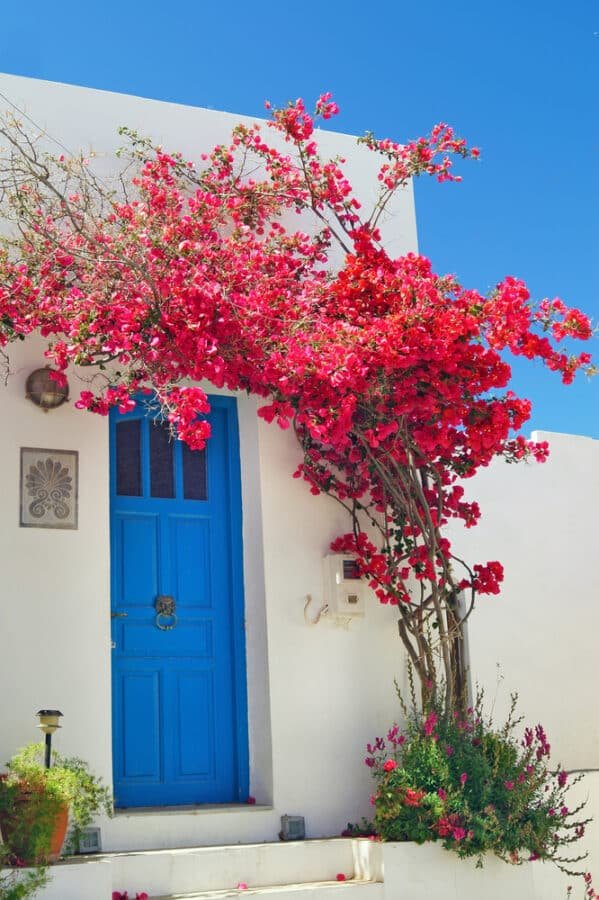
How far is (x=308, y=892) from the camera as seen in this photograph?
611cm

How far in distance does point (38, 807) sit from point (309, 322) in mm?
3042

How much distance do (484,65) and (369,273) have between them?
12.8 feet

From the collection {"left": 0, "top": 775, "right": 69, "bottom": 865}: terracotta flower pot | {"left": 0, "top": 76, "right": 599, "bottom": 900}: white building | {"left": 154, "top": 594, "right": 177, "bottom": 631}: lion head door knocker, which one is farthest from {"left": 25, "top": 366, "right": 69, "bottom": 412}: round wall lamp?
{"left": 0, "top": 775, "right": 69, "bottom": 865}: terracotta flower pot

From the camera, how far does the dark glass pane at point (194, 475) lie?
7.44m

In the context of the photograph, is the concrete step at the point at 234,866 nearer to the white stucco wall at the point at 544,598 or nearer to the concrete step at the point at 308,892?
the concrete step at the point at 308,892

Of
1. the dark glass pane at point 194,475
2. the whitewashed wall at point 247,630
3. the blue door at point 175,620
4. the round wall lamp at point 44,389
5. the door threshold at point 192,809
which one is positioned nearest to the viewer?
the whitewashed wall at point 247,630

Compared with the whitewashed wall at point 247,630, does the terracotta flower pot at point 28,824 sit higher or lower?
lower

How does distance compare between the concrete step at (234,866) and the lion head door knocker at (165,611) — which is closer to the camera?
the concrete step at (234,866)

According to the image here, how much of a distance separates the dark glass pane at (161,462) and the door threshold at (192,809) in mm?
1849

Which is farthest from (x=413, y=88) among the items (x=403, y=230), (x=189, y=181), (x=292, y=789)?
(x=292, y=789)

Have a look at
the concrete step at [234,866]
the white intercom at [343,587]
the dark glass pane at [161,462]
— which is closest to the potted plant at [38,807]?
the concrete step at [234,866]

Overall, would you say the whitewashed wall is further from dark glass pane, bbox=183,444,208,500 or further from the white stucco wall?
the white stucco wall

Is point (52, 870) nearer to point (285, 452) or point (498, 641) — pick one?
point (285, 452)

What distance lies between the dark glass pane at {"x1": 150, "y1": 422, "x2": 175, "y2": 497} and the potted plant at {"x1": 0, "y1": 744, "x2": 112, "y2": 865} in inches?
74.6
